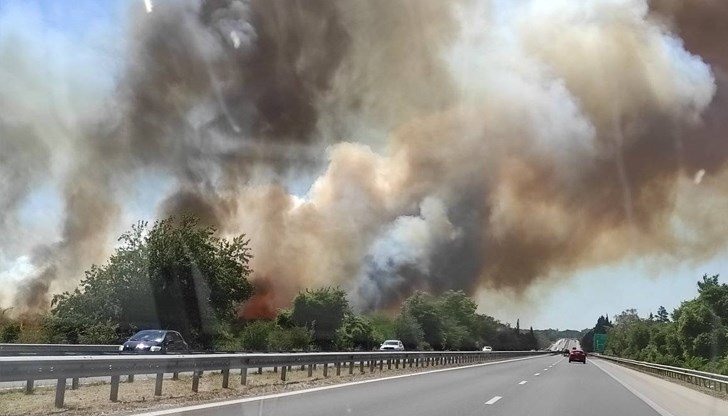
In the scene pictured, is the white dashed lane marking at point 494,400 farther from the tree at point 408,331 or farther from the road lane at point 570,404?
the tree at point 408,331

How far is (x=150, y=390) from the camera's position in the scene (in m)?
16.9

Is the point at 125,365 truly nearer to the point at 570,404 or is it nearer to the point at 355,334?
the point at 570,404

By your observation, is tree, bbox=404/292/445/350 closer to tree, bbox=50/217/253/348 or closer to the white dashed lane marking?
tree, bbox=50/217/253/348

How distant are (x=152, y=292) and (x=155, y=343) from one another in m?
19.6

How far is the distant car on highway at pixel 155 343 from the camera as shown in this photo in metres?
26.9

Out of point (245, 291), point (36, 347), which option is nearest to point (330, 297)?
point (245, 291)

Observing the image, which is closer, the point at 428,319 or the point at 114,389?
the point at 114,389

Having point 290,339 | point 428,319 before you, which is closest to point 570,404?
point 290,339

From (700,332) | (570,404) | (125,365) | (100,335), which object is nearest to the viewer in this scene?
(125,365)

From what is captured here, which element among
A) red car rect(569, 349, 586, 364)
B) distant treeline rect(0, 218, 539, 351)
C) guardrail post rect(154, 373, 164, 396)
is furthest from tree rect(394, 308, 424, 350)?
guardrail post rect(154, 373, 164, 396)

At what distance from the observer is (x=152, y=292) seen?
4616 centimetres

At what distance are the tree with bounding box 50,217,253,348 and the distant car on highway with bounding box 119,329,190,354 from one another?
16111 mm

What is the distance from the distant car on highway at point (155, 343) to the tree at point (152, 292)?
634 inches

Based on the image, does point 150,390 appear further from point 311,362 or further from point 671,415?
point 671,415
